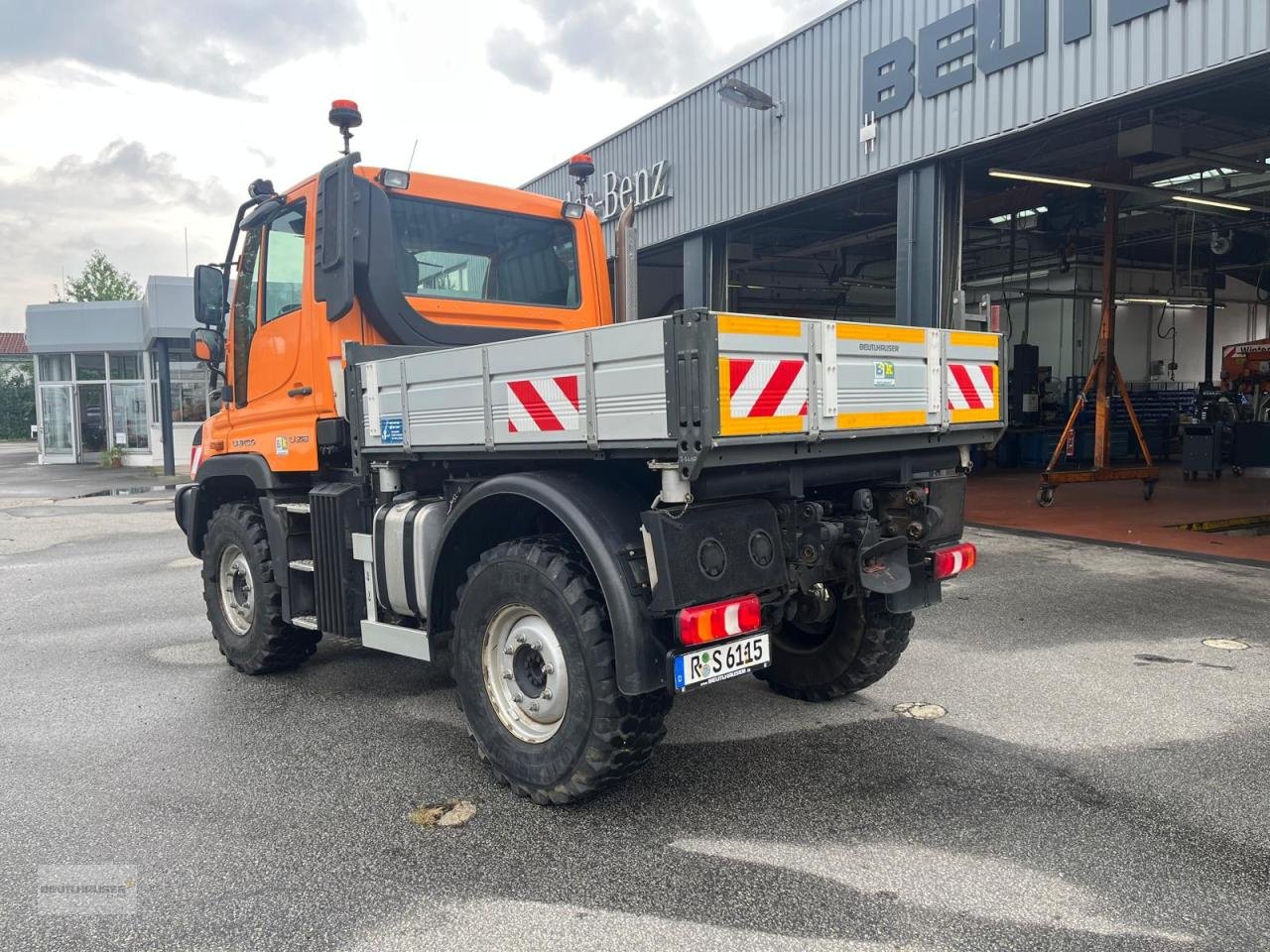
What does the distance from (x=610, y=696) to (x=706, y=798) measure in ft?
2.36

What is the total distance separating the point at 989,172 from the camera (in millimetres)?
11383

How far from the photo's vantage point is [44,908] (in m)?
3.00

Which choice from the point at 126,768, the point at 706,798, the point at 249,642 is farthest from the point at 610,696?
A: the point at 249,642

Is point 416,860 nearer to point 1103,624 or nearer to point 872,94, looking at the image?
point 1103,624

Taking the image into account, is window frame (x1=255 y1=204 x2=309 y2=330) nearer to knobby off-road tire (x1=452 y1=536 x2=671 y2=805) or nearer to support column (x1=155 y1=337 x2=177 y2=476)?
knobby off-road tire (x1=452 y1=536 x2=671 y2=805)

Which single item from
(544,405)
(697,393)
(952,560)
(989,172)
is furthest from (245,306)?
(989,172)

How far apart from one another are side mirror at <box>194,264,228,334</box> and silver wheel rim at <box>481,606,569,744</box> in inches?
126

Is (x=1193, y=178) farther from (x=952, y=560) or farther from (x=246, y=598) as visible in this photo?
(x=246, y=598)

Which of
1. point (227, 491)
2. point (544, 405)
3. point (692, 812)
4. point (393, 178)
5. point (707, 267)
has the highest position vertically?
point (707, 267)

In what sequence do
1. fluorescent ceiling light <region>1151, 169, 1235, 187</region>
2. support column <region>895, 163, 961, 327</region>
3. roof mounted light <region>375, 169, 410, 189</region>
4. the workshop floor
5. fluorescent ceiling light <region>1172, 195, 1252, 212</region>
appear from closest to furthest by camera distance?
roof mounted light <region>375, 169, 410, 189</region> → the workshop floor → support column <region>895, 163, 961, 327</region> → fluorescent ceiling light <region>1172, 195, 1252, 212</region> → fluorescent ceiling light <region>1151, 169, 1235, 187</region>

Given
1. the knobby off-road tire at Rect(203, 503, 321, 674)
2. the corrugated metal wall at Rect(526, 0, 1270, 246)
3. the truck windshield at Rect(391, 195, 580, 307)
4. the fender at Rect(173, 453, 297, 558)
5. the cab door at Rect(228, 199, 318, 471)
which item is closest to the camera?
the truck windshield at Rect(391, 195, 580, 307)

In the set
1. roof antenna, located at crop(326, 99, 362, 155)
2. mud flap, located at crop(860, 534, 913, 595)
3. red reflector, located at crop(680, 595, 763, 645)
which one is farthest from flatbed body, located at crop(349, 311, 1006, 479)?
roof antenna, located at crop(326, 99, 362, 155)

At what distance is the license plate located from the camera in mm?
3338

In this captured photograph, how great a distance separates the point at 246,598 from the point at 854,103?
8904mm
